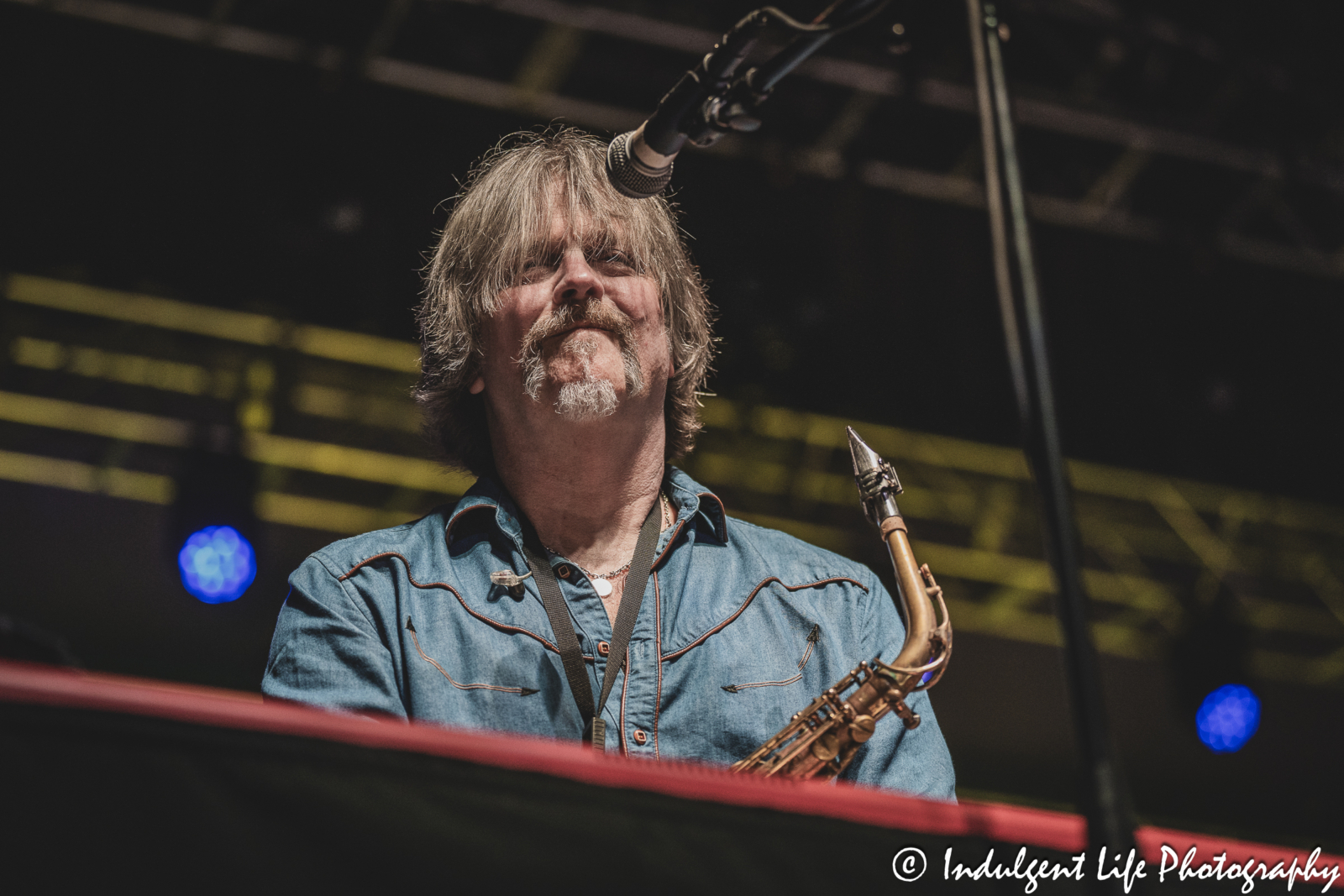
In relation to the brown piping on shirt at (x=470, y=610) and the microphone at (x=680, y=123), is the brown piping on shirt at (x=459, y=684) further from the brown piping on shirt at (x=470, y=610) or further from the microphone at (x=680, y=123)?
the microphone at (x=680, y=123)

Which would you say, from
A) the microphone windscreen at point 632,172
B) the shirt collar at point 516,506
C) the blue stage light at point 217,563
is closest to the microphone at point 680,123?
the microphone windscreen at point 632,172

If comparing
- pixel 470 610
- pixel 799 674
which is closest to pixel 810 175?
pixel 799 674

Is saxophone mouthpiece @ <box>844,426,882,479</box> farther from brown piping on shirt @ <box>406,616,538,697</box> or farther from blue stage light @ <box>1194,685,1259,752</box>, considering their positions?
blue stage light @ <box>1194,685,1259,752</box>

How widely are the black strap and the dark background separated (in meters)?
3.14

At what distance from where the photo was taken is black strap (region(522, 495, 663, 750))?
2.29m

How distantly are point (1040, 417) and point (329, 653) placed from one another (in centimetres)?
156

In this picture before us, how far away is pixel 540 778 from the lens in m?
1.03

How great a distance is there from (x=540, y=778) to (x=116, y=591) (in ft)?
22.2

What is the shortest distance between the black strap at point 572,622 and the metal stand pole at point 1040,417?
4.20ft

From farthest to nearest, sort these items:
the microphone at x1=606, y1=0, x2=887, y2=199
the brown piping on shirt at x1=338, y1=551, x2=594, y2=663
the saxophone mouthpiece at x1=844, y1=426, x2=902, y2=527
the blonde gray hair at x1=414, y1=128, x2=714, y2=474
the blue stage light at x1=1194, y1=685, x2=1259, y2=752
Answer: the blue stage light at x1=1194, y1=685, x2=1259, y2=752 < the blonde gray hair at x1=414, y1=128, x2=714, y2=474 < the saxophone mouthpiece at x1=844, y1=426, x2=902, y2=527 < the brown piping on shirt at x1=338, y1=551, x2=594, y2=663 < the microphone at x1=606, y1=0, x2=887, y2=199

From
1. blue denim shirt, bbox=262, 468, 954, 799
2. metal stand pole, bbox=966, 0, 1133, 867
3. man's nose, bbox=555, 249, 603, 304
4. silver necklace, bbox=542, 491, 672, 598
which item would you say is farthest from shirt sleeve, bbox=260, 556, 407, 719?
A: metal stand pole, bbox=966, 0, 1133, 867

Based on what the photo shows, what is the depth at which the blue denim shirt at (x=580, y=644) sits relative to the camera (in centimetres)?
222

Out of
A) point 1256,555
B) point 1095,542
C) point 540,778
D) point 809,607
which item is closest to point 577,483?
point 809,607

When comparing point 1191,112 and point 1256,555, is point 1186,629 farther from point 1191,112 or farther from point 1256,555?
point 1191,112
